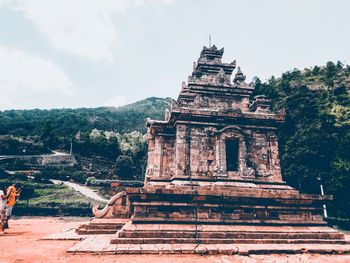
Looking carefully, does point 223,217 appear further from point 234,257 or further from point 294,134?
point 294,134

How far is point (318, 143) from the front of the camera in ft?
99.1

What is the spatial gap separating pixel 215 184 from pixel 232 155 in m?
2.44

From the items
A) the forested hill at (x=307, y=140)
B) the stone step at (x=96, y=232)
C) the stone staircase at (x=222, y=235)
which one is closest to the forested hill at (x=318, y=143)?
the forested hill at (x=307, y=140)

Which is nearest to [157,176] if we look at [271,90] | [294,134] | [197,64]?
[197,64]

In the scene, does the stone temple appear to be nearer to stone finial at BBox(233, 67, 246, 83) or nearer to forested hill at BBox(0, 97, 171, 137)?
stone finial at BBox(233, 67, 246, 83)

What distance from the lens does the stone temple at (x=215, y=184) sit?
1093cm

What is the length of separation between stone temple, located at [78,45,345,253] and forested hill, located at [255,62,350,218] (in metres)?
14.3

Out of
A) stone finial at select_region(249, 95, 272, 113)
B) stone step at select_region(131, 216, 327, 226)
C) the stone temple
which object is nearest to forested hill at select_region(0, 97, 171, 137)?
the stone temple

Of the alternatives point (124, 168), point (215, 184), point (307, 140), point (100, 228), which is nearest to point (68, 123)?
point (124, 168)

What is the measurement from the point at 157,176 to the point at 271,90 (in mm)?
33447

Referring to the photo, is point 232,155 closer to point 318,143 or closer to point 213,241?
point 213,241

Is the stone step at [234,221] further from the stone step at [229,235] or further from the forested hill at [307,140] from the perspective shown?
the forested hill at [307,140]

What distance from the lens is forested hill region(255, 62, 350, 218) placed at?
995 inches

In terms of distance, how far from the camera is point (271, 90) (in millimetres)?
43312
